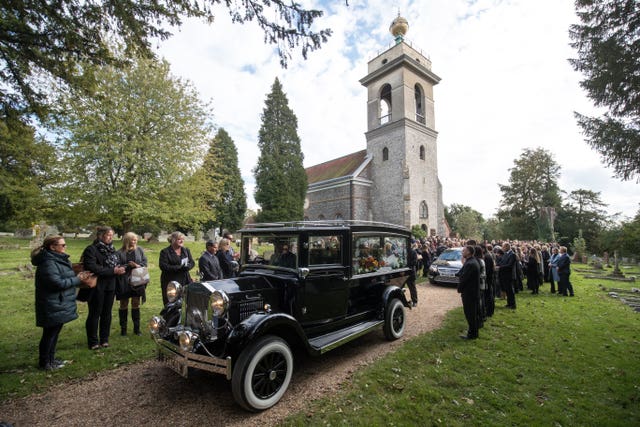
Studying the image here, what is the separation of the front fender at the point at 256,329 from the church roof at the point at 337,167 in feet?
81.5

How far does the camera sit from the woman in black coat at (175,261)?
524cm

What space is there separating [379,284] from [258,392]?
2.99 m

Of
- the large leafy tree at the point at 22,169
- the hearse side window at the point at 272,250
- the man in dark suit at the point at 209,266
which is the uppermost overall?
the large leafy tree at the point at 22,169

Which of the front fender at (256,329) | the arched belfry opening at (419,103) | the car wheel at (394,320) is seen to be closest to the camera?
the front fender at (256,329)

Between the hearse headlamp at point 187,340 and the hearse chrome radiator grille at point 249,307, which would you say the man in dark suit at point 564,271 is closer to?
the hearse chrome radiator grille at point 249,307

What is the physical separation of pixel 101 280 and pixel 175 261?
1.15m

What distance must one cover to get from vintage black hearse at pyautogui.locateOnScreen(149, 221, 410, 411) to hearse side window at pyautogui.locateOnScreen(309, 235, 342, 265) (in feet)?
0.05

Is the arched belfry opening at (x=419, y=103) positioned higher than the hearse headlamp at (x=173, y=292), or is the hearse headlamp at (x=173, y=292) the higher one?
the arched belfry opening at (x=419, y=103)

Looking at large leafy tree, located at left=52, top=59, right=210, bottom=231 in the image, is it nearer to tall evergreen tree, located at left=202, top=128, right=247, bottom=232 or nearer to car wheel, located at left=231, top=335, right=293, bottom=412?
car wheel, located at left=231, top=335, right=293, bottom=412

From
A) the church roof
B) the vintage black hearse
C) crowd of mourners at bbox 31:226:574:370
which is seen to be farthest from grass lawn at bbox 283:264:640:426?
the church roof

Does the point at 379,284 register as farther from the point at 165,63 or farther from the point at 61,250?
the point at 165,63

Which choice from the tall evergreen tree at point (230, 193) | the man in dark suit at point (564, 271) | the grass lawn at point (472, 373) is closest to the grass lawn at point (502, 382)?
the grass lawn at point (472, 373)

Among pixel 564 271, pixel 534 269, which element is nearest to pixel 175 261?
pixel 534 269

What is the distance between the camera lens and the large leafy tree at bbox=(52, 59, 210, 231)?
1205cm
